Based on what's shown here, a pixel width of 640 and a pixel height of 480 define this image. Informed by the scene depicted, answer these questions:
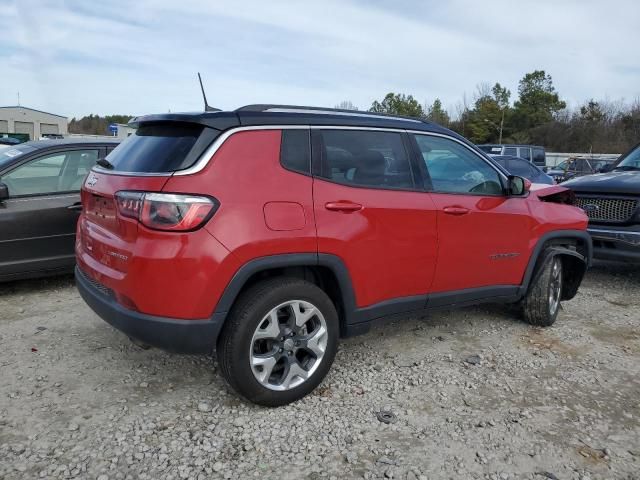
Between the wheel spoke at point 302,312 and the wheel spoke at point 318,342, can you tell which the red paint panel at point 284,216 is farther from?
the wheel spoke at point 318,342

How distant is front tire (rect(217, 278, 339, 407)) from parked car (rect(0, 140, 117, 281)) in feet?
10.2

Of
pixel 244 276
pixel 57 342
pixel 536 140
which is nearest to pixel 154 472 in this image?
pixel 244 276

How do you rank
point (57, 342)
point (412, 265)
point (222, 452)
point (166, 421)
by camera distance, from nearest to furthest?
point (222, 452) < point (166, 421) < point (412, 265) < point (57, 342)

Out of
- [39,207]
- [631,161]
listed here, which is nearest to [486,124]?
[631,161]

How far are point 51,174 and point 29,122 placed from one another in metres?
81.8

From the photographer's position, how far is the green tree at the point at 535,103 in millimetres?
59938

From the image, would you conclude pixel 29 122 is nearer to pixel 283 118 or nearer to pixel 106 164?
pixel 106 164

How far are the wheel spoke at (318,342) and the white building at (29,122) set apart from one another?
78.4 metres

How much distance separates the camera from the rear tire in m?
4.71

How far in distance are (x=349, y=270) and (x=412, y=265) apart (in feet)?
1.90

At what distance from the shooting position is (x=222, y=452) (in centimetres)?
280

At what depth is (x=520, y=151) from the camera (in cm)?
2414

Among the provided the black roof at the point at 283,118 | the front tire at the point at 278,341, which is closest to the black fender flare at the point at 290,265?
the front tire at the point at 278,341

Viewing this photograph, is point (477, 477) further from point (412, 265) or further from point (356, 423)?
point (412, 265)
